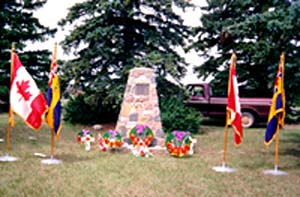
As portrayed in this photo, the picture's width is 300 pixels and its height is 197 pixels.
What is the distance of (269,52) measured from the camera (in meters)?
10.3

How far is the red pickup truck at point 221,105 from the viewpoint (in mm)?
14250

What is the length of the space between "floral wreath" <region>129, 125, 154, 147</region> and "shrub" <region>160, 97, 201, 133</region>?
3206 millimetres

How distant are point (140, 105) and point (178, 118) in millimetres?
3019

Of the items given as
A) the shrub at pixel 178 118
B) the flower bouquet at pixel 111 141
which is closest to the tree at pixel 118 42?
the shrub at pixel 178 118

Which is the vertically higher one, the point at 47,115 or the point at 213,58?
the point at 213,58

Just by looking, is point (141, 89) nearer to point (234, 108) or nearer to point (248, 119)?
point (234, 108)

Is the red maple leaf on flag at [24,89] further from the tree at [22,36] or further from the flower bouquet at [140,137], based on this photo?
the tree at [22,36]

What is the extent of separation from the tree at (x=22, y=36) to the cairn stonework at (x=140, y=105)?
8519 mm

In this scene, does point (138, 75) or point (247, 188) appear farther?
point (138, 75)

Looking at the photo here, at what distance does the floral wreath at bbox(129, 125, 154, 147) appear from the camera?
901 centimetres

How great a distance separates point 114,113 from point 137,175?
7820 millimetres

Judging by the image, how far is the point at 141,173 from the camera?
6.73 m

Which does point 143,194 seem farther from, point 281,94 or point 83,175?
point 281,94

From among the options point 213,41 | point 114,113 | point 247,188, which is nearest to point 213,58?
point 213,41
